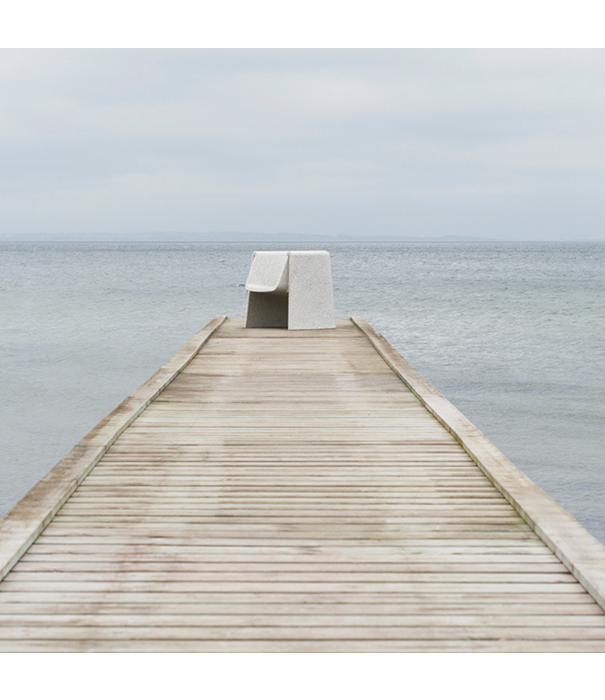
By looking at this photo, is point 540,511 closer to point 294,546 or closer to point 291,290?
point 294,546

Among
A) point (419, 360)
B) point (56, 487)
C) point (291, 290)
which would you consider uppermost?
point (291, 290)

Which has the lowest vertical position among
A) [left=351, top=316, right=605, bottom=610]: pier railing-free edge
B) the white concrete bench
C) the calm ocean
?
the calm ocean

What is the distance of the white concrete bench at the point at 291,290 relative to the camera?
291 inches

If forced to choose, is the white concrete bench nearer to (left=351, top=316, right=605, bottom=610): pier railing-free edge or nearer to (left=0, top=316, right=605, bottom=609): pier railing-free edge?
(left=0, top=316, right=605, bottom=609): pier railing-free edge

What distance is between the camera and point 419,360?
423 inches

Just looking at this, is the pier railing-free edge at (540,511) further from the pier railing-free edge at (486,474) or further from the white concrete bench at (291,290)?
the white concrete bench at (291,290)

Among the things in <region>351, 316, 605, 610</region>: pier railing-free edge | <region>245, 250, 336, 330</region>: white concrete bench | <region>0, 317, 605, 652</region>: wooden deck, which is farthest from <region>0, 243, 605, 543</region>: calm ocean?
<region>0, 317, 605, 652</region>: wooden deck

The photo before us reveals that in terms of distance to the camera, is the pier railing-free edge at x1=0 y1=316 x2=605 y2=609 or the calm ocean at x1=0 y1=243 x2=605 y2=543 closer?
the pier railing-free edge at x1=0 y1=316 x2=605 y2=609

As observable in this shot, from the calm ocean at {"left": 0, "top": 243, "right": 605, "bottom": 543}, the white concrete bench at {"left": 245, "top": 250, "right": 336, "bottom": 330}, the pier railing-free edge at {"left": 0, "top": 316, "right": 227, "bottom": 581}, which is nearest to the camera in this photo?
the pier railing-free edge at {"left": 0, "top": 316, "right": 227, "bottom": 581}

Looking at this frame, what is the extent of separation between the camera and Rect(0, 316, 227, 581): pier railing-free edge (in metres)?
2.13

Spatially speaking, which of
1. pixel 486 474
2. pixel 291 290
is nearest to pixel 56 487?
pixel 486 474

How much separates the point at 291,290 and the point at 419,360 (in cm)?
378

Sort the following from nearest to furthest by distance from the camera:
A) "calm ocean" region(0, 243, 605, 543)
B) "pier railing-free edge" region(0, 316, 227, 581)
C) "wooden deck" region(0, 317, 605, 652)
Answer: "wooden deck" region(0, 317, 605, 652) → "pier railing-free edge" region(0, 316, 227, 581) → "calm ocean" region(0, 243, 605, 543)

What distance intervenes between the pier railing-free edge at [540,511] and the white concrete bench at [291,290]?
3670mm
